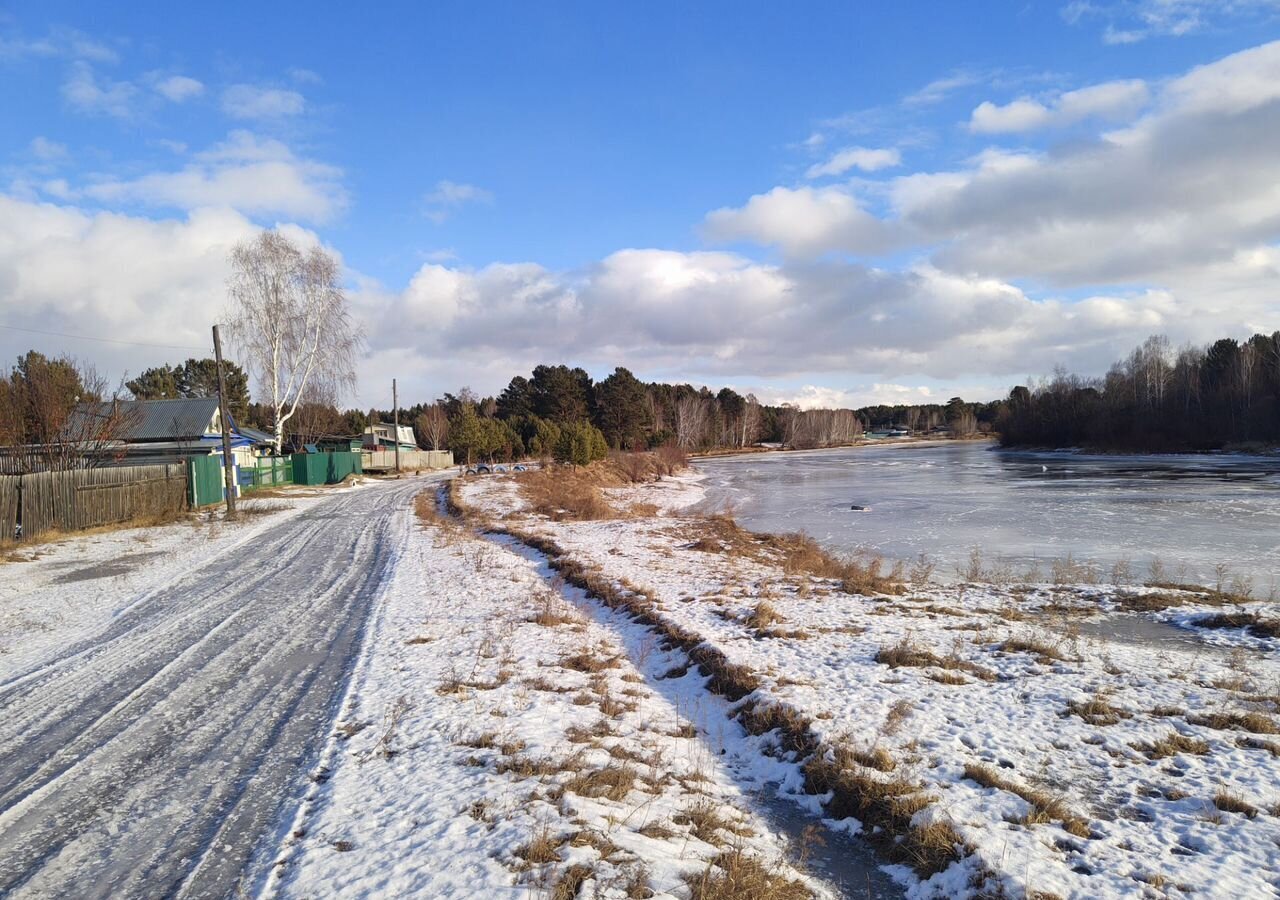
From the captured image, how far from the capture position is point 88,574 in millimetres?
13961

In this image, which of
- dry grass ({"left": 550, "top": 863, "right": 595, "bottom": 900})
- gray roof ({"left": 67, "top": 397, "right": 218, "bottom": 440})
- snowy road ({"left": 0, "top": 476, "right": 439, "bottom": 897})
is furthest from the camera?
gray roof ({"left": 67, "top": 397, "right": 218, "bottom": 440})

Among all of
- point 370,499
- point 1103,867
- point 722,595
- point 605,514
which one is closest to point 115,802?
point 1103,867

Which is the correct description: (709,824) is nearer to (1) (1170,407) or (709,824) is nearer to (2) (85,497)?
(2) (85,497)

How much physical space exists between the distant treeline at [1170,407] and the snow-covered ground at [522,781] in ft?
278

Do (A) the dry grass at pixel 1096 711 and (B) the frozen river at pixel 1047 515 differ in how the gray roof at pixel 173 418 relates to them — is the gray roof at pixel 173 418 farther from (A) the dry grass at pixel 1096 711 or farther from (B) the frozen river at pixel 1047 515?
(A) the dry grass at pixel 1096 711

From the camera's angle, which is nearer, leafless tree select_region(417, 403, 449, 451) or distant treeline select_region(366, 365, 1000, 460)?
distant treeline select_region(366, 365, 1000, 460)

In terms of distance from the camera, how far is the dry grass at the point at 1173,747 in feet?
18.4

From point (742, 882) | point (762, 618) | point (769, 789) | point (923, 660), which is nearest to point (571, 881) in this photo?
point (742, 882)

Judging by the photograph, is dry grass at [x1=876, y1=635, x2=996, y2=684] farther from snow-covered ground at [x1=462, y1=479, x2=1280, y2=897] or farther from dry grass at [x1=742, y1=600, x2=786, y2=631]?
dry grass at [x1=742, y1=600, x2=786, y2=631]

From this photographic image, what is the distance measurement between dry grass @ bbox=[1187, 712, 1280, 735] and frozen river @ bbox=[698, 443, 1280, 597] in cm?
911

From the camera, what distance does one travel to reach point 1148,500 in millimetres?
30938

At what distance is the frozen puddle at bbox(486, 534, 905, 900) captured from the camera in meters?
4.37

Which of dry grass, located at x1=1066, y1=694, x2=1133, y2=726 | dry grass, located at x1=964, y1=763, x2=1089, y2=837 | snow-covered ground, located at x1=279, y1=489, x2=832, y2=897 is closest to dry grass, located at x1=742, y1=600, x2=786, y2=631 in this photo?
snow-covered ground, located at x1=279, y1=489, x2=832, y2=897

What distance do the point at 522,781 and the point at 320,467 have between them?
140 ft
